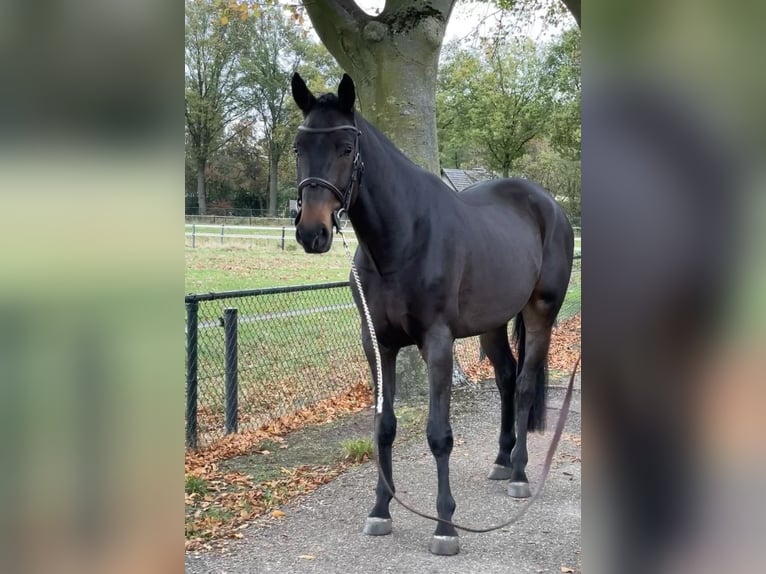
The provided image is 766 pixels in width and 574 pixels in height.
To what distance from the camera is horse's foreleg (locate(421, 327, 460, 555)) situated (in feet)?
11.6

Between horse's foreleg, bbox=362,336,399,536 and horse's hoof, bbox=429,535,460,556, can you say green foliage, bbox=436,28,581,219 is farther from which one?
horse's hoof, bbox=429,535,460,556

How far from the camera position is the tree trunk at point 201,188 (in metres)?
30.4

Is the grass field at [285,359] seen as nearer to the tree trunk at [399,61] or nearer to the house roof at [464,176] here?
the tree trunk at [399,61]

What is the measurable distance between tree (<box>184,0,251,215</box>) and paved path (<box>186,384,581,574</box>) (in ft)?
90.8

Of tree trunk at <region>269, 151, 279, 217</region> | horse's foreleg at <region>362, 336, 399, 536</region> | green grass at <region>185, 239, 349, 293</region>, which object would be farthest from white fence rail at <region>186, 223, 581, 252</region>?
horse's foreleg at <region>362, 336, 399, 536</region>

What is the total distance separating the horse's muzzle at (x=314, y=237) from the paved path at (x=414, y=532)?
63.7 inches

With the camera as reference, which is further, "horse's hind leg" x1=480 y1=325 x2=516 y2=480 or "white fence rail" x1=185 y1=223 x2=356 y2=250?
"white fence rail" x1=185 y1=223 x2=356 y2=250

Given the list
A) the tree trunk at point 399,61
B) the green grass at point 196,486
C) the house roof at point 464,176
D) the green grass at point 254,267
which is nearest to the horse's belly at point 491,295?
the green grass at point 196,486
